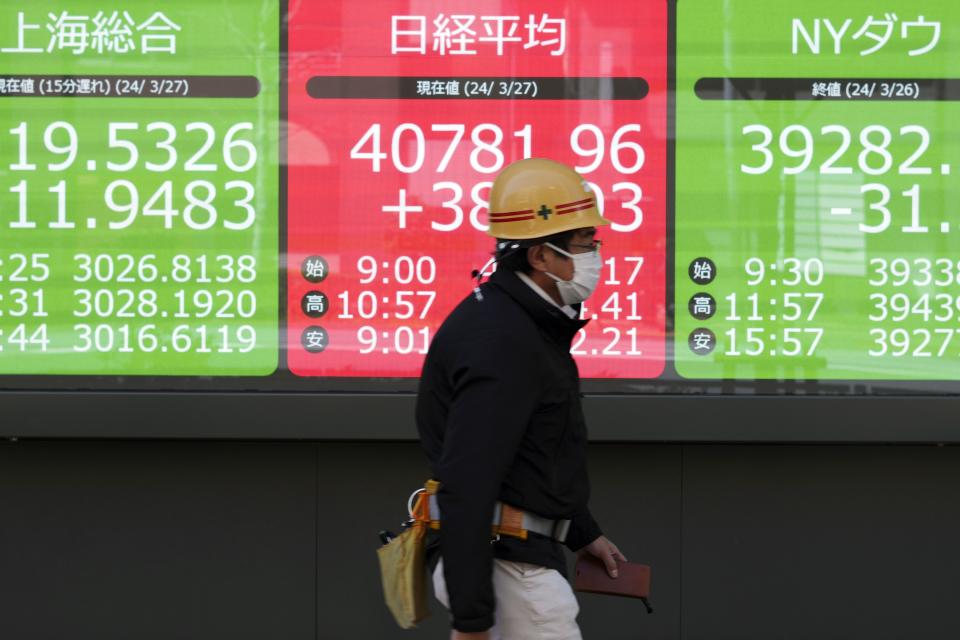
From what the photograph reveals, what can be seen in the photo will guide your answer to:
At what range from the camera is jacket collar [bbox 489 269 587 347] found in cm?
307

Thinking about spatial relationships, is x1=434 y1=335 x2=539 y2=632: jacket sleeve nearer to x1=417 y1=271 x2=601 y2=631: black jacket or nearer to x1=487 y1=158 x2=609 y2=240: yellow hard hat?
x1=417 y1=271 x2=601 y2=631: black jacket

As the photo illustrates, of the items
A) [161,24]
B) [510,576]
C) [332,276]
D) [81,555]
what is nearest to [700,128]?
[332,276]

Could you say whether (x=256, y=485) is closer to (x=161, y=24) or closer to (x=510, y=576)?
(x=161, y=24)

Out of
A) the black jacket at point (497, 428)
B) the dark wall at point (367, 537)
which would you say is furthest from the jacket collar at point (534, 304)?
the dark wall at point (367, 537)

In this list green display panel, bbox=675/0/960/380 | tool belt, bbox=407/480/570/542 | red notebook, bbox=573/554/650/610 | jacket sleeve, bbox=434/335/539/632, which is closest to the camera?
jacket sleeve, bbox=434/335/539/632

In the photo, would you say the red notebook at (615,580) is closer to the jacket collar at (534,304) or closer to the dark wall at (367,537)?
the jacket collar at (534,304)

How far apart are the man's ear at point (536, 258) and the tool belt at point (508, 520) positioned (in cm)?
60

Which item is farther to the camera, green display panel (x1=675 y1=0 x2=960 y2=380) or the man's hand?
green display panel (x1=675 y1=0 x2=960 y2=380)

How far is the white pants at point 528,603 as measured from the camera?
3008mm

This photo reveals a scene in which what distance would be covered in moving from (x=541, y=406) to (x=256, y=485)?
236cm

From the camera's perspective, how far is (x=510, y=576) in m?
3.03

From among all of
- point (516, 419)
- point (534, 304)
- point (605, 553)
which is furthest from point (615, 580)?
point (534, 304)

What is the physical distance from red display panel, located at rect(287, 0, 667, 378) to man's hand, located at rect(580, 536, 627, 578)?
5.41ft

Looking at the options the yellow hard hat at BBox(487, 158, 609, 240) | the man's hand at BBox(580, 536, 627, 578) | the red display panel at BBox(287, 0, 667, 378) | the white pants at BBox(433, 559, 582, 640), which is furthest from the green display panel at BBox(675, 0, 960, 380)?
the white pants at BBox(433, 559, 582, 640)
